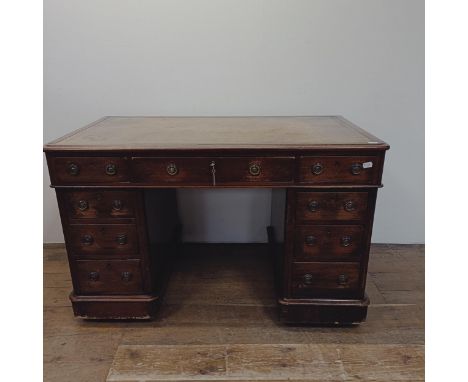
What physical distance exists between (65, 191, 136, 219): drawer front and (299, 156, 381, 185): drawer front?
715 millimetres

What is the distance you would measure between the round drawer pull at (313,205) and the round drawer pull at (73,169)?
94 centimetres

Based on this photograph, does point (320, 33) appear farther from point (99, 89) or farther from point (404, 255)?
point (404, 255)

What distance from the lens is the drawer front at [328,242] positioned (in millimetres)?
1572

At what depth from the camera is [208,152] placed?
1461mm

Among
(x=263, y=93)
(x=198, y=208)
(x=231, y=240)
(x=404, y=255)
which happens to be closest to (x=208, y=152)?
(x=263, y=93)

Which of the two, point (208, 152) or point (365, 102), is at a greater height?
point (365, 102)

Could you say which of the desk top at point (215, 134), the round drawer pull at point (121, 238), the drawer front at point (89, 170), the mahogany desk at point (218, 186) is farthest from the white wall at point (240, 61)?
the round drawer pull at point (121, 238)

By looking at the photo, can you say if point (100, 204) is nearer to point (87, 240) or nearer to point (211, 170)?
point (87, 240)

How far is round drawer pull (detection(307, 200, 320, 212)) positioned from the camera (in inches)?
60.1

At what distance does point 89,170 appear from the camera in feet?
4.91

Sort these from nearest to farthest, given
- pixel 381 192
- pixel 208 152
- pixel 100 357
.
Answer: pixel 208 152, pixel 100 357, pixel 381 192

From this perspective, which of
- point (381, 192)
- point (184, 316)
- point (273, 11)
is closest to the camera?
point (184, 316)

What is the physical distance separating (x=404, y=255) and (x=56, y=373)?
1.92 metres

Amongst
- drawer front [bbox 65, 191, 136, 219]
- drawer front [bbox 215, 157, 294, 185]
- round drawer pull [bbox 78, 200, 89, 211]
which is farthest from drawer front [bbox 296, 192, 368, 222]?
round drawer pull [bbox 78, 200, 89, 211]
